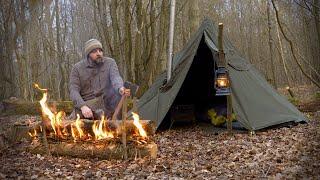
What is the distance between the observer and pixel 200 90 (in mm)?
9969

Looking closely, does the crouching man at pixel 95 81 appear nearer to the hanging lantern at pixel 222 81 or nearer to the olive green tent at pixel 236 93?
the olive green tent at pixel 236 93

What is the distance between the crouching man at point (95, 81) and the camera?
20.3 feet

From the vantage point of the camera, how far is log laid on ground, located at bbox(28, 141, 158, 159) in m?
5.36

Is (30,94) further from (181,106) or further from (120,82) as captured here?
(120,82)

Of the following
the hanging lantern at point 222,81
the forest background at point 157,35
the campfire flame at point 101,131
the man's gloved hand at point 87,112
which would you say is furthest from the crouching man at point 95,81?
the forest background at point 157,35

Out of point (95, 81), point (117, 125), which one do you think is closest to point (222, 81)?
point (95, 81)

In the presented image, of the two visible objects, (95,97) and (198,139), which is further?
(198,139)

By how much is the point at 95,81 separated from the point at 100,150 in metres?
1.27

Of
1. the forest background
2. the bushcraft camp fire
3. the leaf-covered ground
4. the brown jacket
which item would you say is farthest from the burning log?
the forest background

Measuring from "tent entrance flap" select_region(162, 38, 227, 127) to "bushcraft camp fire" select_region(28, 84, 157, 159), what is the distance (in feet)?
12.8

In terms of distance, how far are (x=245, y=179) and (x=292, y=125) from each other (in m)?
3.89

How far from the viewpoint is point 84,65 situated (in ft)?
20.9

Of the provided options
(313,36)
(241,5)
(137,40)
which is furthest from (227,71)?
(241,5)

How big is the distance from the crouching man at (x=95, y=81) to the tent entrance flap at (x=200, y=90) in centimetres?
321
